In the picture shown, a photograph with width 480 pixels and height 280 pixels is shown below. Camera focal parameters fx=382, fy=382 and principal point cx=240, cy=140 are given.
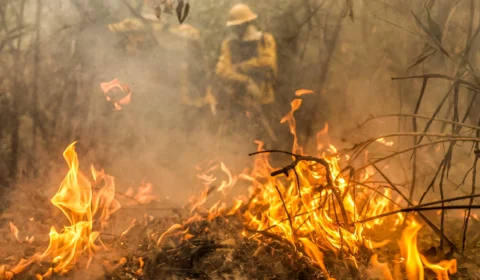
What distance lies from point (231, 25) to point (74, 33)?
170cm

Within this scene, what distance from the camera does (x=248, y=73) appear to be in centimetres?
431

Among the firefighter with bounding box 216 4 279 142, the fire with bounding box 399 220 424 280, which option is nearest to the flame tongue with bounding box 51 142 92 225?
the firefighter with bounding box 216 4 279 142

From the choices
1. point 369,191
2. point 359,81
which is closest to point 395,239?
point 369,191

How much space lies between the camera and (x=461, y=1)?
4.02 meters

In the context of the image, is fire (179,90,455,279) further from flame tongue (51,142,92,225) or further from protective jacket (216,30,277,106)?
flame tongue (51,142,92,225)

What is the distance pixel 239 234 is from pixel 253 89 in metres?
1.70

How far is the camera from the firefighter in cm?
422

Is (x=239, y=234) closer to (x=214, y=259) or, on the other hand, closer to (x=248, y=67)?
(x=214, y=259)

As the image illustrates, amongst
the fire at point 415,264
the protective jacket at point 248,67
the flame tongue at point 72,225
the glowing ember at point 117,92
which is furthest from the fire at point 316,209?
the glowing ember at point 117,92

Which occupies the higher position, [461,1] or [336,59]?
[461,1]

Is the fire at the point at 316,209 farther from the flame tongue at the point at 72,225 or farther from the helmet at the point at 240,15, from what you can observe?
the helmet at the point at 240,15

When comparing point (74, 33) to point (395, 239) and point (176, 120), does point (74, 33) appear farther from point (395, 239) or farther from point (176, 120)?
point (395, 239)

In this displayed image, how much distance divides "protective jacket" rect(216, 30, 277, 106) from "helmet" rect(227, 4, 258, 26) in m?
0.19

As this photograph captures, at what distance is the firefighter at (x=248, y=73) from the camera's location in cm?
422
